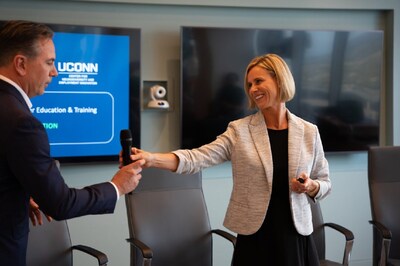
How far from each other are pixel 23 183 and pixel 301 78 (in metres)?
2.89

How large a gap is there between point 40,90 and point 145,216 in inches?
47.9

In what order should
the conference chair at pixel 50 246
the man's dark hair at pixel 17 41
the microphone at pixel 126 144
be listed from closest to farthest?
1. the man's dark hair at pixel 17 41
2. the microphone at pixel 126 144
3. the conference chair at pixel 50 246

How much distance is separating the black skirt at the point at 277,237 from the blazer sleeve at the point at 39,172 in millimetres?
748

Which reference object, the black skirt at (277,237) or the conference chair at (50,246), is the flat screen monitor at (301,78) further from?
the black skirt at (277,237)

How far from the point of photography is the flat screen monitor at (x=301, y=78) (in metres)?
3.97

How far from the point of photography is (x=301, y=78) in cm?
421

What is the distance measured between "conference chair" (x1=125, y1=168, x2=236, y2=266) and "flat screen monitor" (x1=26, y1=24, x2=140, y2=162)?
975mm

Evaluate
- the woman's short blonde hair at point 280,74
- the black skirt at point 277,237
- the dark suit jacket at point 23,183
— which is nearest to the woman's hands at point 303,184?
the black skirt at point 277,237

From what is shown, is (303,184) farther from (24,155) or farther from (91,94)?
(91,94)

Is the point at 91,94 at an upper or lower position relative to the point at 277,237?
upper

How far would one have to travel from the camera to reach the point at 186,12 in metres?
4.01

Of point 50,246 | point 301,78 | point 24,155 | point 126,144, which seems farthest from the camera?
point 301,78

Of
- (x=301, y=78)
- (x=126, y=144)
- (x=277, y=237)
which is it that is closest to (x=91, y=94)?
(x=301, y=78)

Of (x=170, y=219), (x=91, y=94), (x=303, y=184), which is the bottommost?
A: (x=170, y=219)
